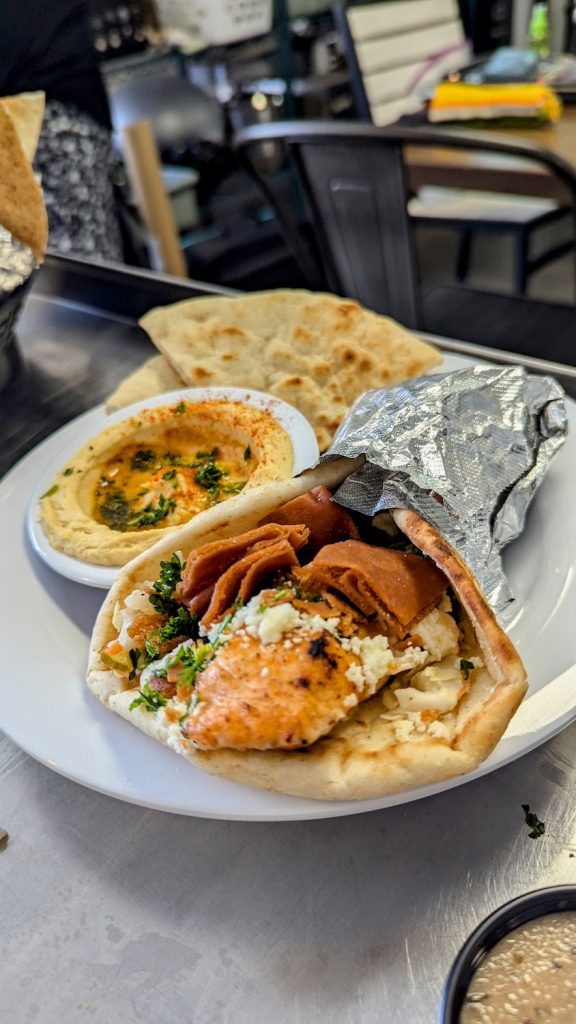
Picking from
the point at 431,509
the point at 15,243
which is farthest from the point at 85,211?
the point at 431,509

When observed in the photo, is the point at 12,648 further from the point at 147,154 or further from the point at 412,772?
the point at 147,154

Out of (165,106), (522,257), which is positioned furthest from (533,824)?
(165,106)

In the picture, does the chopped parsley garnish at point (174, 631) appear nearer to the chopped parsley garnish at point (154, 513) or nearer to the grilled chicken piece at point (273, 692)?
the grilled chicken piece at point (273, 692)

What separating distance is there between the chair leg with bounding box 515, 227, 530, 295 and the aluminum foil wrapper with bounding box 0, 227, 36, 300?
2.47 m

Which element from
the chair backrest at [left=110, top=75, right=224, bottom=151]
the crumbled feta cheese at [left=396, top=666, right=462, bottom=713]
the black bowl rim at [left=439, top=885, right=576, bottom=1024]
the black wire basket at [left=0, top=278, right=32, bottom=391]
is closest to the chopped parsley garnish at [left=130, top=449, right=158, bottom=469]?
the black wire basket at [left=0, top=278, right=32, bottom=391]

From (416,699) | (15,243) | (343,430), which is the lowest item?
(416,699)

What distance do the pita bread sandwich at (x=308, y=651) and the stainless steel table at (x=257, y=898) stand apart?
0.13 meters

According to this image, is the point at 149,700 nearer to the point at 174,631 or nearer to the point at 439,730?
the point at 174,631

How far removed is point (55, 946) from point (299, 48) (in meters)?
6.40

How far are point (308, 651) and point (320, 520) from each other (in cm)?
27

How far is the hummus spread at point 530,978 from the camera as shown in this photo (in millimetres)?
694

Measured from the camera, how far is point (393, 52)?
13.8ft

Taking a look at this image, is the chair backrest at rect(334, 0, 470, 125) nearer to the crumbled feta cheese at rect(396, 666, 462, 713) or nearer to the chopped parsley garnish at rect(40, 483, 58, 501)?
the chopped parsley garnish at rect(40, 483, 58, 501)

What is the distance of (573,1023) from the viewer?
689 millimetres
